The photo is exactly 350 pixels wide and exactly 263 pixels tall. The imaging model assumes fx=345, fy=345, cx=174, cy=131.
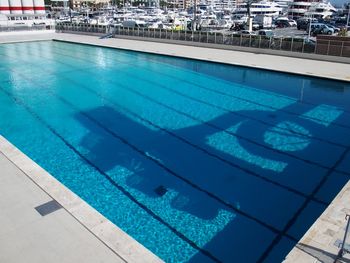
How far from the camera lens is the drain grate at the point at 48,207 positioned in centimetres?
567

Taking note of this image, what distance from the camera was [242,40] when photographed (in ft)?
71.5

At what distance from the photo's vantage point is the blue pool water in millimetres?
6199

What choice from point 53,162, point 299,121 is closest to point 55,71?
point 53,162

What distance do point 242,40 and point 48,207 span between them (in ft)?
60.9

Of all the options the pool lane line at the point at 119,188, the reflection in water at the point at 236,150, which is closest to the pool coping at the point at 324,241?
the pool lane line at the point at 119,188

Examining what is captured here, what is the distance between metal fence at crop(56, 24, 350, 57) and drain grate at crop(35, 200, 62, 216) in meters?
16.9

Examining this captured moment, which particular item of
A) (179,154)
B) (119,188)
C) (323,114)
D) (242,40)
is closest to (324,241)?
(119,188)

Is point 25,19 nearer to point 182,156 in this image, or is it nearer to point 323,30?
point 323,30

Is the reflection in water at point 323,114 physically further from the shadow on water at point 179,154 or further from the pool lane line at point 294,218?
the pool lane line at point 294,218

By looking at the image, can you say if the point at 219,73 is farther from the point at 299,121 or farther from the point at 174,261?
the point at 174,261

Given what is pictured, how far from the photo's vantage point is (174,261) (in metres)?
5.40

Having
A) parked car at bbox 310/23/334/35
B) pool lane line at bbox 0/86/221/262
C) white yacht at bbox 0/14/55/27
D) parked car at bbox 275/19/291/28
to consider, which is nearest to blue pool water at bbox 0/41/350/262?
pool lane line at bbox 0/86/221/262

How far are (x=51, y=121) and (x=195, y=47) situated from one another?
14.7 meters

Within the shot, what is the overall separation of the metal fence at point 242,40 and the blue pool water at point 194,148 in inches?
160
